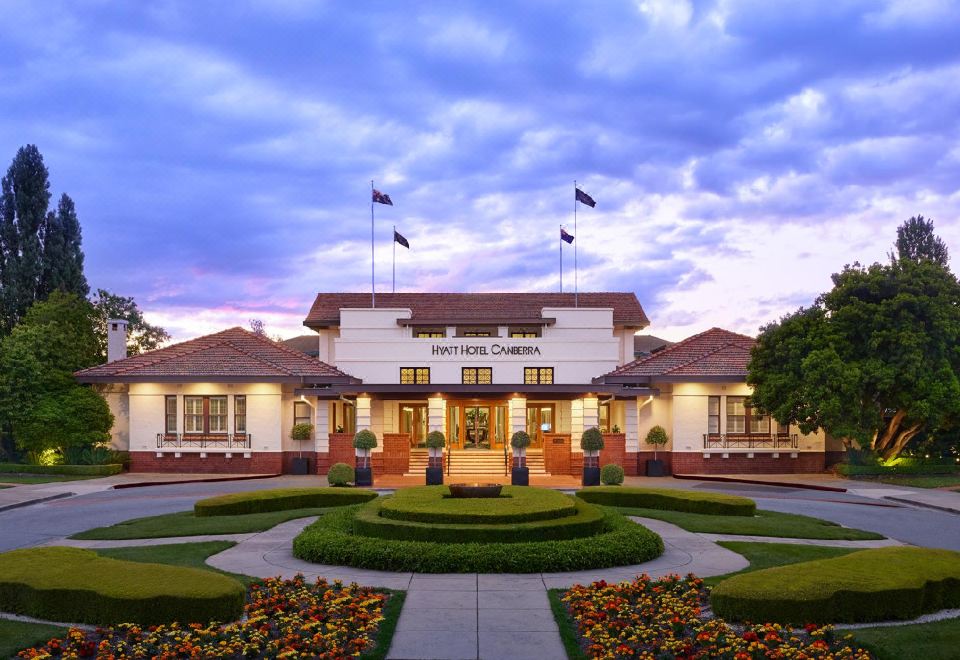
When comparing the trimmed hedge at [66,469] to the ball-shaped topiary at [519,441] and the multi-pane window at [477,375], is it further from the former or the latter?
the ball-shaped topiary at [519,441]

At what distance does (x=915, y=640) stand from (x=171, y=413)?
35861 millimetres

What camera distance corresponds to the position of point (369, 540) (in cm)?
1630

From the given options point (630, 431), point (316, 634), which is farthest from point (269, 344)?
Result: point (316, 634)

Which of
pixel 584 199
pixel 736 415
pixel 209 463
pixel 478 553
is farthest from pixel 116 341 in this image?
pixel 478 553

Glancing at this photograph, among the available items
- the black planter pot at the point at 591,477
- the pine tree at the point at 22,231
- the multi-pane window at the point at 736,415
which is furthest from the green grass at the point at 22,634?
the pine tree at the point at 22,231

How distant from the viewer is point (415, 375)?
43031mm

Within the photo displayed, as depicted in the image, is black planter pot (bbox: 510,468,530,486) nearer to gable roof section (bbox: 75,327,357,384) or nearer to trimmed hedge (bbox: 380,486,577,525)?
gable roof section (bbox: 75,327,357,384)

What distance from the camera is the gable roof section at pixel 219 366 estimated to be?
38.9 meters

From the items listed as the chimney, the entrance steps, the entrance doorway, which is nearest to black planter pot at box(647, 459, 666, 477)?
the entrance steps

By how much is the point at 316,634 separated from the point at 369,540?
19.9ft

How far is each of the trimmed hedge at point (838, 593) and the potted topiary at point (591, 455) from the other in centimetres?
2129

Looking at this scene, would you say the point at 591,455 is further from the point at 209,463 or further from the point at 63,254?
the point at 63,254

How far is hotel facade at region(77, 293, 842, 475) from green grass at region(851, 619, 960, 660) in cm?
2618

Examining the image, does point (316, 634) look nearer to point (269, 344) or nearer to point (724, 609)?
point (724, 609)
